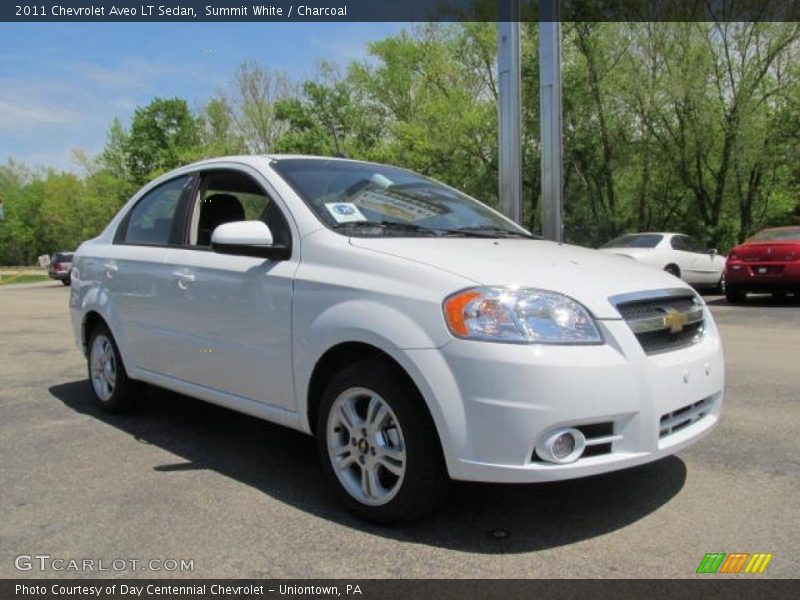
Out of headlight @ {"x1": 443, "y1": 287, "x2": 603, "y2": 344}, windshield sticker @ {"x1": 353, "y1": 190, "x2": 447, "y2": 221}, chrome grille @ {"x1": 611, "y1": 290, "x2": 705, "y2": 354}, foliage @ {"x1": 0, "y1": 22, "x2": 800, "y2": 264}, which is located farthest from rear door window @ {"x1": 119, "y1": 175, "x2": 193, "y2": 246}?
foliage @ {"x1": 0, "y1": 22, "x2": 800, "y2": 264}

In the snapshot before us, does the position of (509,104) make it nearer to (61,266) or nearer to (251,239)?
(251,239)

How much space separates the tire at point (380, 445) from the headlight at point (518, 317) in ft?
1.23

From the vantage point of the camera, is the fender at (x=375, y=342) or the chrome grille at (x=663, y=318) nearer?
the fender at (x=375, y=342)

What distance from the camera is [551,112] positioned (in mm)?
11016

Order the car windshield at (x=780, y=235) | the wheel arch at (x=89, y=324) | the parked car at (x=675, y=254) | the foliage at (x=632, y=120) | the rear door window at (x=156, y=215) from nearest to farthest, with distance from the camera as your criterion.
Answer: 1. the rear door window at (x=156, y=215)
2. the wheel arch at (x=89, y=324)
3. the car windshield at (x=780, y=235)
4. the parked car at (x=675, y=254)
5. the foliage at (x=632, y=120)

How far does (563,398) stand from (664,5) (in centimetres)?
2546

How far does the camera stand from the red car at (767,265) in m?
12.4

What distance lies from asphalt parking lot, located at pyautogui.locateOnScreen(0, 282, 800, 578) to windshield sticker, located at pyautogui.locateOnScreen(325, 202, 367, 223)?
1.36 m

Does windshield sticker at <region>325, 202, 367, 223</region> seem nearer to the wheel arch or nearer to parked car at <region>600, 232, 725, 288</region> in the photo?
the wheel arch

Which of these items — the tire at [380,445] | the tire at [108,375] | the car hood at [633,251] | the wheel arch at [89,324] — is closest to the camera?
the tire at [380,445]

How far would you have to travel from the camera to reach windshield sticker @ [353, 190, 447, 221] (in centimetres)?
385

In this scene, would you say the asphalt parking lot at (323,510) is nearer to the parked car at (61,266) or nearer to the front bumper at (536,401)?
the front bumper at (536,401)

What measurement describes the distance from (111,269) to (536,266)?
317 cm

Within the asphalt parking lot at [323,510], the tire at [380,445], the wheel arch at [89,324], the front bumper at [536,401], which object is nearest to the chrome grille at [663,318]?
the front bumper at [536,401]
